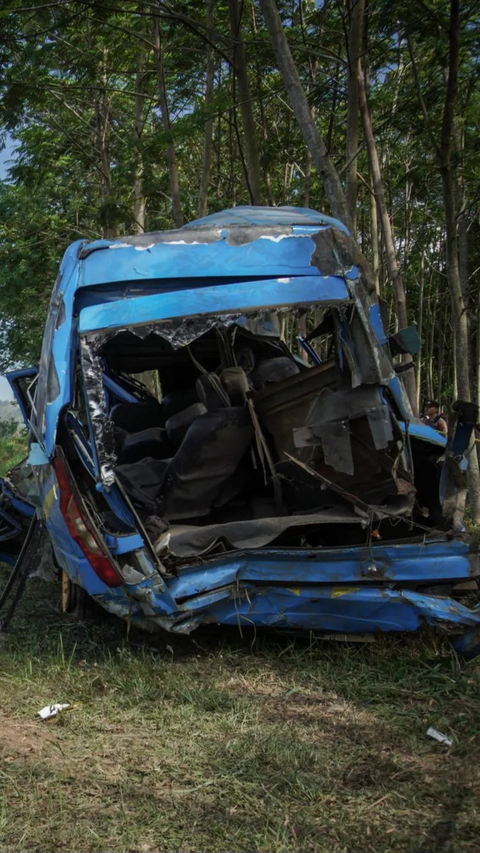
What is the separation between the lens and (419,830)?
2.37m

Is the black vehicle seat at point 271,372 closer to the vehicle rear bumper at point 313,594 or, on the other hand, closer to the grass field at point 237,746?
the vehicle rear bumper at point 313,594

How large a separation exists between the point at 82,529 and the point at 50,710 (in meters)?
0.85

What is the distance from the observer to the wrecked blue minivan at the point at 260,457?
12.0ft

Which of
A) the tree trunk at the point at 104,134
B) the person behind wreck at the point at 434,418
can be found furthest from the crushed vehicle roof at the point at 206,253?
the tree trunk at the point at 104,134

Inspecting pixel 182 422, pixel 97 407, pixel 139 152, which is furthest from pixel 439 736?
pixel 139 152

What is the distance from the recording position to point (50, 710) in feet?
11.1

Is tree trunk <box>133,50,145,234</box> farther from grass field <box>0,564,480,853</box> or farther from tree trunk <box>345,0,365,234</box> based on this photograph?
grass field <box>0,564,480,853</box>

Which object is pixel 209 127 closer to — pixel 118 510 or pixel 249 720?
pixel 118 510

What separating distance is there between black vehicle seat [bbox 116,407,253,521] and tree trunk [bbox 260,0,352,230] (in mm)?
3055

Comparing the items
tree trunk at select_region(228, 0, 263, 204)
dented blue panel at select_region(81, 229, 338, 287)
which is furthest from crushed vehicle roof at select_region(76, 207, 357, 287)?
tree trunk at select_region(228, 0, 263, 204)

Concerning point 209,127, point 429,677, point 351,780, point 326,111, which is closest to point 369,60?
point 209,127

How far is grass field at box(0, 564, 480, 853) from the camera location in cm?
240

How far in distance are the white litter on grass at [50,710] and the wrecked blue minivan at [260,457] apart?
556 mm

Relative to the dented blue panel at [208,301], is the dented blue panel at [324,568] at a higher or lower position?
lower
